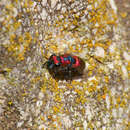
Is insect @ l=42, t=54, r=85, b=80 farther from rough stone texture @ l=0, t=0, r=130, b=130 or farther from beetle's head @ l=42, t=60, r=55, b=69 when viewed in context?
rough stone texture @ l=0, t=0, r=130, b=130

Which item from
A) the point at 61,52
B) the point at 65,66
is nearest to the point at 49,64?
the point at 65,66

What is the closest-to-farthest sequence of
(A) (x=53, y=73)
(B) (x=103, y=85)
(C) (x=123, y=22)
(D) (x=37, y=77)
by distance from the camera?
(D) (x=37, y=77) → (A) (x=53, y=73) → (B) (x=103, y=85) → (C) (x=123, y=22)

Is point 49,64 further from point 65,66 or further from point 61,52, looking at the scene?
point 61,52

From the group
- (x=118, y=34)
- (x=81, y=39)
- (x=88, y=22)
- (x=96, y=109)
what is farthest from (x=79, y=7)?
(x=96, y=109)

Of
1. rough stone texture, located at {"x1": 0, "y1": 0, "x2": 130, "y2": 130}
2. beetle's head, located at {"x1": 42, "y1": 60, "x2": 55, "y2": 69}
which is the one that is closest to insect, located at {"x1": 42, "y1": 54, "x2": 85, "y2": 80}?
beetle's head, located at {"x1": 42, "y1": 60, "x2": 55, "y2": 69}

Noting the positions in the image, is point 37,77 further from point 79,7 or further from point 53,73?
point 79,7

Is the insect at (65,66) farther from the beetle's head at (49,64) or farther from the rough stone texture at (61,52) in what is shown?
the rough stone texture at (61,52)
